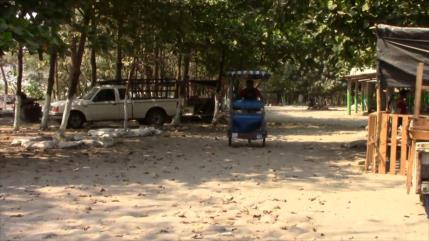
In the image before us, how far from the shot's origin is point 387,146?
34.7ft

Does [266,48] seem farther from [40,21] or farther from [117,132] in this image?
[40,21]

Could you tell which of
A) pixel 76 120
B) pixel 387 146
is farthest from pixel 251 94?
pixel 76 120

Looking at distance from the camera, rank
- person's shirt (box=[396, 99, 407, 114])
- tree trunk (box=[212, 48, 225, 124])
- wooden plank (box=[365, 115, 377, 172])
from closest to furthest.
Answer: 1. wooden plank (box=[365, 115, 377, 172])
2. person's shirt (box=[396, 99, 407, 114])
3. tree trunk (box=[212, 48, 225, 124])

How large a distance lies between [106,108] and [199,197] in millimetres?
14235

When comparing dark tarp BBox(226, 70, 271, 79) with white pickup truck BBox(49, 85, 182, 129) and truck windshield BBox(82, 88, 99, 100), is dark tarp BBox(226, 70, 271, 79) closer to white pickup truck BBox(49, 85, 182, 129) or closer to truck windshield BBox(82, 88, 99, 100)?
white pickup truck BBox(49, 85, 182, 129)

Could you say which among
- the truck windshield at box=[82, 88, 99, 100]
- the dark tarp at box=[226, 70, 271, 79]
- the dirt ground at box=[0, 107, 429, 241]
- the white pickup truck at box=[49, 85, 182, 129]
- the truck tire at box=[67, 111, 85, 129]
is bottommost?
the dirt ground at box=[0, 107, 429, 241]

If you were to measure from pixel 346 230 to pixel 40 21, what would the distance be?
649 cm

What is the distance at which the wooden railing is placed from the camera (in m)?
10.2

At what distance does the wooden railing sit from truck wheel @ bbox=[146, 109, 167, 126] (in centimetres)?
1301

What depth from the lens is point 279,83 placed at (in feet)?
214

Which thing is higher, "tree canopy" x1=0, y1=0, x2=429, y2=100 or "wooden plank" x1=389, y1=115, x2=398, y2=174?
"tree canopy" x1=0, y1=0, x2=429, y2=100

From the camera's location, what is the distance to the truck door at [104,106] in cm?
2178

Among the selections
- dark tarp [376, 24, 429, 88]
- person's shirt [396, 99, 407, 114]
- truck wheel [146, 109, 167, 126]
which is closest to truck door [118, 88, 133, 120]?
truck wheel [146, 109, 167, 126]

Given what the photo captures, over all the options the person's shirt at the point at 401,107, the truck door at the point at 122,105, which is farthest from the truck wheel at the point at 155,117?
the person's shirt at the point at 401,107
